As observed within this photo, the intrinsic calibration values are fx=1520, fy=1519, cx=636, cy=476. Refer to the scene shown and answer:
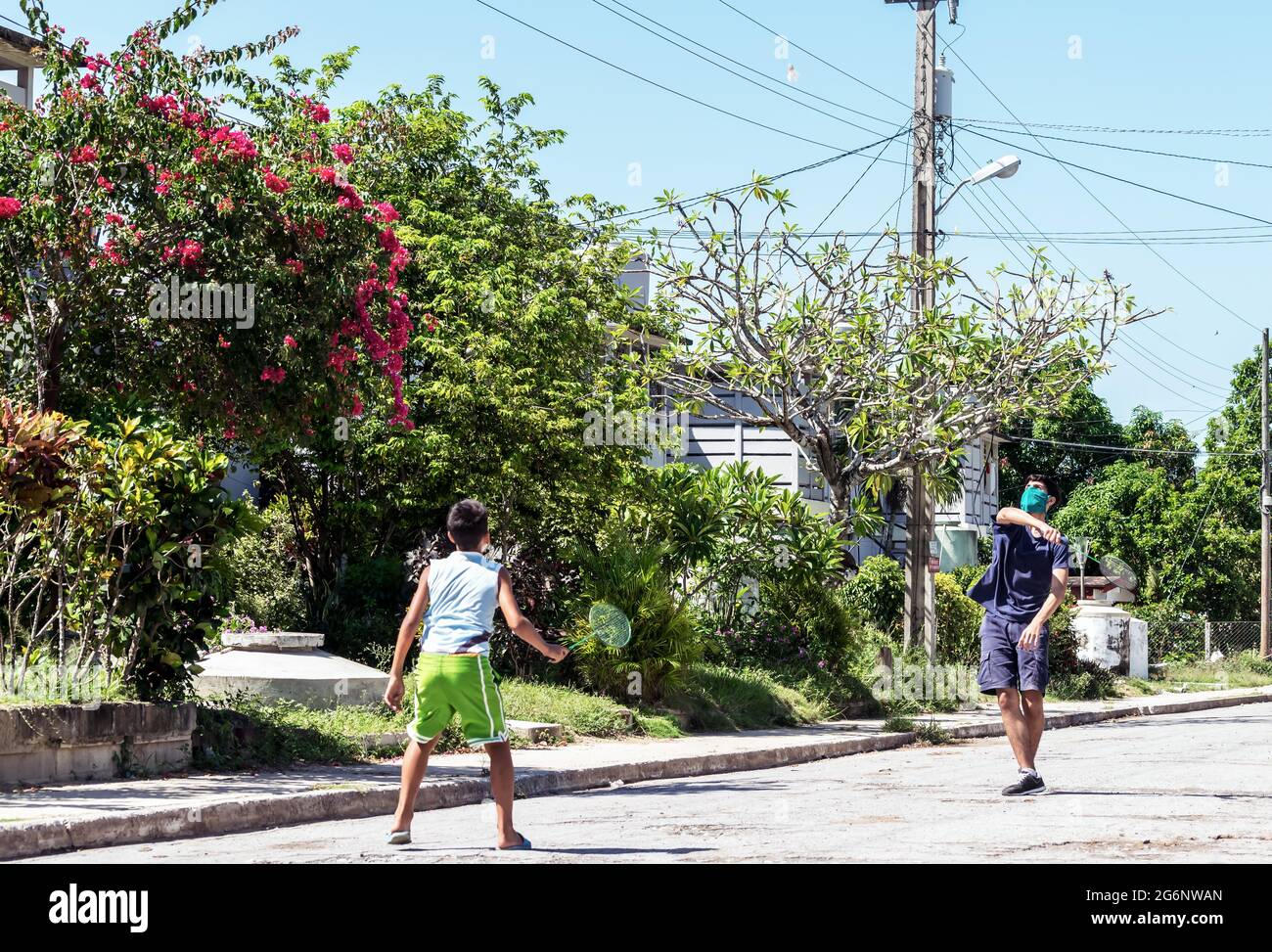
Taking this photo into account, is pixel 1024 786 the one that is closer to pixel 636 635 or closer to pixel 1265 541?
pixel 636 635

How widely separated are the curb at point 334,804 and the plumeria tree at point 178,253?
3.85 metres

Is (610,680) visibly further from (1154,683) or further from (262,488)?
(1154,683)

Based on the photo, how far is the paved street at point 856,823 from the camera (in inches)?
297

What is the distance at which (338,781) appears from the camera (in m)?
10.7

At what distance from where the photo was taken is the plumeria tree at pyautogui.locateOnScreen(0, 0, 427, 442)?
39.6 feet

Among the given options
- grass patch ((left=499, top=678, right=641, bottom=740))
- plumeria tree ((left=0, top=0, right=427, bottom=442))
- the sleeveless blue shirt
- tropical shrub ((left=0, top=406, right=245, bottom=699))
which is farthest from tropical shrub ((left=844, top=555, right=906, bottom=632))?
the sleeveless blue shirt

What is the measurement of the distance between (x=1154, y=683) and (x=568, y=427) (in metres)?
18.2

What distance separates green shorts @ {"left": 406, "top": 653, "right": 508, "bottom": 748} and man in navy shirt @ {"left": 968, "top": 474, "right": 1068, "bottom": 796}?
3.89m

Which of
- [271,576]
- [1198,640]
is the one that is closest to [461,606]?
[271,576]

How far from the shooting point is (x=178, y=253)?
1258 centimetres

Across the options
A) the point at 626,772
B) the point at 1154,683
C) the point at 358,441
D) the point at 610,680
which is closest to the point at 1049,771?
the point at 626,772

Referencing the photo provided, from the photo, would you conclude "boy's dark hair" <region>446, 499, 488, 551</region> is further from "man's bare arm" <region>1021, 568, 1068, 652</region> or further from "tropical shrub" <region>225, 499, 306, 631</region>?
"tropical shrub" <region>225, 499, 306, 631</region>

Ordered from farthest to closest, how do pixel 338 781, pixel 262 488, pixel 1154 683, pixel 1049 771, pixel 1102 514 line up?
1. pixel 1102 514
2. pixel 1154 683
3. pixel 262 488
4. pixel 1049 771
5. pixel 338 781

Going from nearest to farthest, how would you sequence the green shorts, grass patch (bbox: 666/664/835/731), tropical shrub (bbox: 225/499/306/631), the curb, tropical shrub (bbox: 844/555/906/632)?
the green shorts
the curb
grass patch (bbox: 666/664/835/731)
tropical shrub (bbox: 225/499/306/631)
tropical shrub (bbox: 844/555/906/632)
